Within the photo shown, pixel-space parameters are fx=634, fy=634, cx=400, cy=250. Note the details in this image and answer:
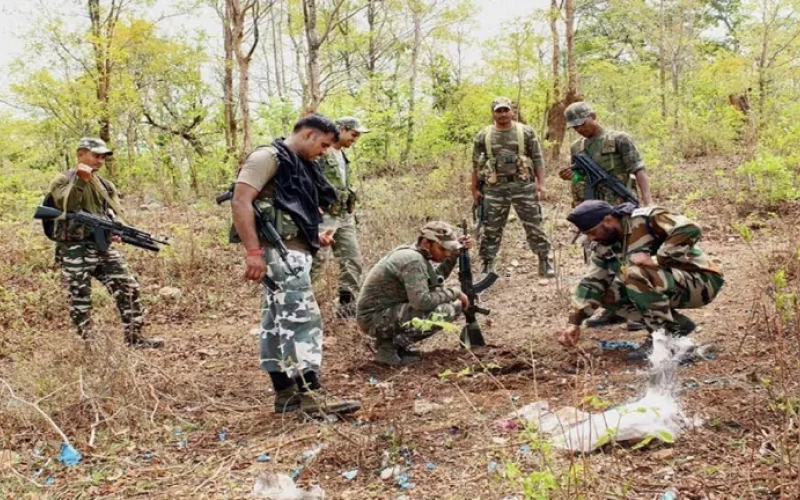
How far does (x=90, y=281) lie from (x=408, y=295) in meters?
2.59

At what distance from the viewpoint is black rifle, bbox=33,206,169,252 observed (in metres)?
4.48

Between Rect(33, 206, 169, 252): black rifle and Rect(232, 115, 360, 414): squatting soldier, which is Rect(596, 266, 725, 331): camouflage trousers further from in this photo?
Rect(33, 206, 169, 252): black rifle

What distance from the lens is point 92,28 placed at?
12.8 meters

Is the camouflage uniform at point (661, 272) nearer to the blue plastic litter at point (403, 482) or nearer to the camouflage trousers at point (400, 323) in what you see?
the camouflage trousers at point (400, 323)

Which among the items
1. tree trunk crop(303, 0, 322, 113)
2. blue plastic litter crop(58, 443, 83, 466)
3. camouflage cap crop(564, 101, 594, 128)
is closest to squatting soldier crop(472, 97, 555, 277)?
camouflage cap crop(564, 101, 594, 128)

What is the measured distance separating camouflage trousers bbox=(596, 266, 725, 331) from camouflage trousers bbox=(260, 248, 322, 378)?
1.78 metres

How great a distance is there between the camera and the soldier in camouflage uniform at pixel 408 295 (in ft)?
12.5

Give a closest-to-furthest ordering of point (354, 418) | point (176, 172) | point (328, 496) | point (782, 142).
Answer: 1. point (328, 496)
2. point (354, 418)
3. point (782, 142)
4. point (176, 172)

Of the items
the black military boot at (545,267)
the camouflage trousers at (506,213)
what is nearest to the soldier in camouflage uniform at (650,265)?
the camouflage trousers at (506,213)

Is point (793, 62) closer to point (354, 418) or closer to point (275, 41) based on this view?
point (354, 418)

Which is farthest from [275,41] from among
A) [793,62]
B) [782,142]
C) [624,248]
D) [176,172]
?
[624,248]

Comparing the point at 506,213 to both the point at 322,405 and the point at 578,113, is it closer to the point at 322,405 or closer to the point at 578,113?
the point at 578,113

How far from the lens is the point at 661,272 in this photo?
354 centimetres

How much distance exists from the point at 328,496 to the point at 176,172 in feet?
33.8
